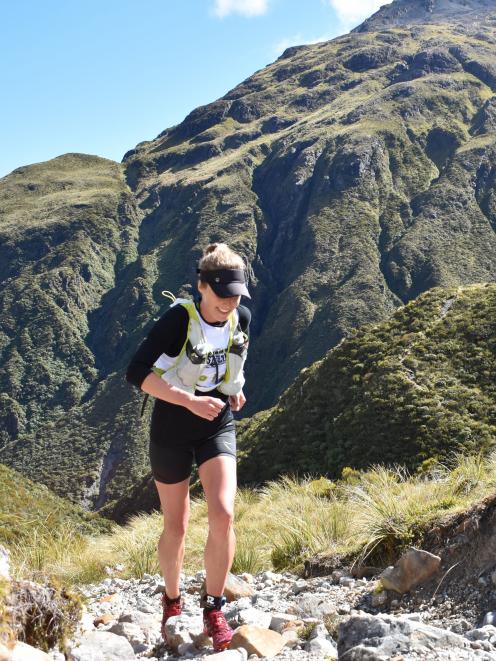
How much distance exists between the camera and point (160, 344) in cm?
417

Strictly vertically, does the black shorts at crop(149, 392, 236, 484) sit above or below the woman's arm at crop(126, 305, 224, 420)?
below

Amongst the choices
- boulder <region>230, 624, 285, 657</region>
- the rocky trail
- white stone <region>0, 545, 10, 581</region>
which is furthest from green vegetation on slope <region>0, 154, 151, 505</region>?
boulder <region>230, 624, 285, 657</region>

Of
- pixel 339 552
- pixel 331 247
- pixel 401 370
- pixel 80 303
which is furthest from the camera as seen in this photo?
pixel 80 303

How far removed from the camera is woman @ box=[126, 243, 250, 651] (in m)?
4.08

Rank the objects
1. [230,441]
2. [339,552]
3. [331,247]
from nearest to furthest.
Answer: [230,441]
[339,552]
[331,247]

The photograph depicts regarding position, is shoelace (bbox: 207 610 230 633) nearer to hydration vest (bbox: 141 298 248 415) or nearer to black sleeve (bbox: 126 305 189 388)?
hydration vest (bbox: 141 298 248 415)

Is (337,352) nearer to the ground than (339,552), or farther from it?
nearer to the ground

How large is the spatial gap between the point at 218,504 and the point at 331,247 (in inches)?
5390

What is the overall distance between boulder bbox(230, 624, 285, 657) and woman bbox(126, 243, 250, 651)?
0.07 metres

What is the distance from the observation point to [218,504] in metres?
4.07

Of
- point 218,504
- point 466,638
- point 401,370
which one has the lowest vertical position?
point 401,370

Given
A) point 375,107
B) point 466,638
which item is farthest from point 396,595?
point 375,107

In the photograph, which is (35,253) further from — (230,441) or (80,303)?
(230,441)

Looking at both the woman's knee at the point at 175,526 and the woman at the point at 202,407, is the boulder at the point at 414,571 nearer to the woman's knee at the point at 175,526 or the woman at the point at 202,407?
the woman at the point at 202,407
